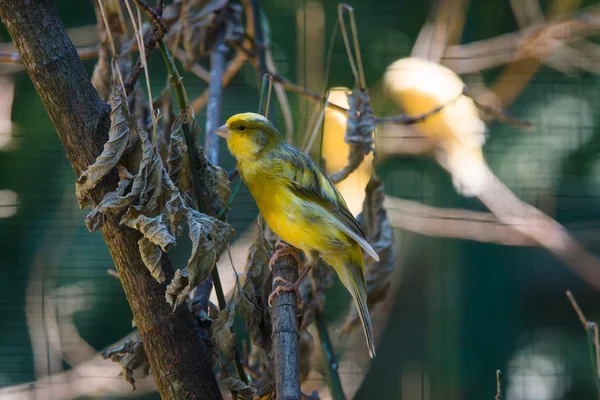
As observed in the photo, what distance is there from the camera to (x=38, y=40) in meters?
1.27

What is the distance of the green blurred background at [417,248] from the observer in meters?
3.15

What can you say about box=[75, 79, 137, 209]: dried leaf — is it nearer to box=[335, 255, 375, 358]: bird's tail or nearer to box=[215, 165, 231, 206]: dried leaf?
box=[215, 165, 231, 206]: dried leaf

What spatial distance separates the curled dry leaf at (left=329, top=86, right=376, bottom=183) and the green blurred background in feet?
3.55

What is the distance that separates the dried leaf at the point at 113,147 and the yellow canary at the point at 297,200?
59 centimetres

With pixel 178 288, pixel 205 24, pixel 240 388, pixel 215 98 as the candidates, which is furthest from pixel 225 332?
pixel 205 24

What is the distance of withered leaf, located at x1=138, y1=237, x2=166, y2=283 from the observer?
4.18 feet

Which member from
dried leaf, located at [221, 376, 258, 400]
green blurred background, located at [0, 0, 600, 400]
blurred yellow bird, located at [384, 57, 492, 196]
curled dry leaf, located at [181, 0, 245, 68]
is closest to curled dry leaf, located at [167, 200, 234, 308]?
dried leaf, located at [221, 376, 258, 400]

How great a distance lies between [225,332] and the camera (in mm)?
1444

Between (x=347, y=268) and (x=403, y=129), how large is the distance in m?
1.83

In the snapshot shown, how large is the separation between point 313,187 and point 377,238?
0.99 feet

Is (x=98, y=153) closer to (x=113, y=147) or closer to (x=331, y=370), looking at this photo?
(x=113, y=147)

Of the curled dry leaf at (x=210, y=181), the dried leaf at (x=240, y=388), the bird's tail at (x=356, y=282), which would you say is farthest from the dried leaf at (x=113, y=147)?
the bird's tail at (x=356, y=282)

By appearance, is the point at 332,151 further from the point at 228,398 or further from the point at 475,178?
the point at 228,398

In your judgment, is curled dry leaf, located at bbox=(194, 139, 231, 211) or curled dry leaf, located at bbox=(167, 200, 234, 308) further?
curled dry leaf, located at bbox=(194, 139, 231, 211)
